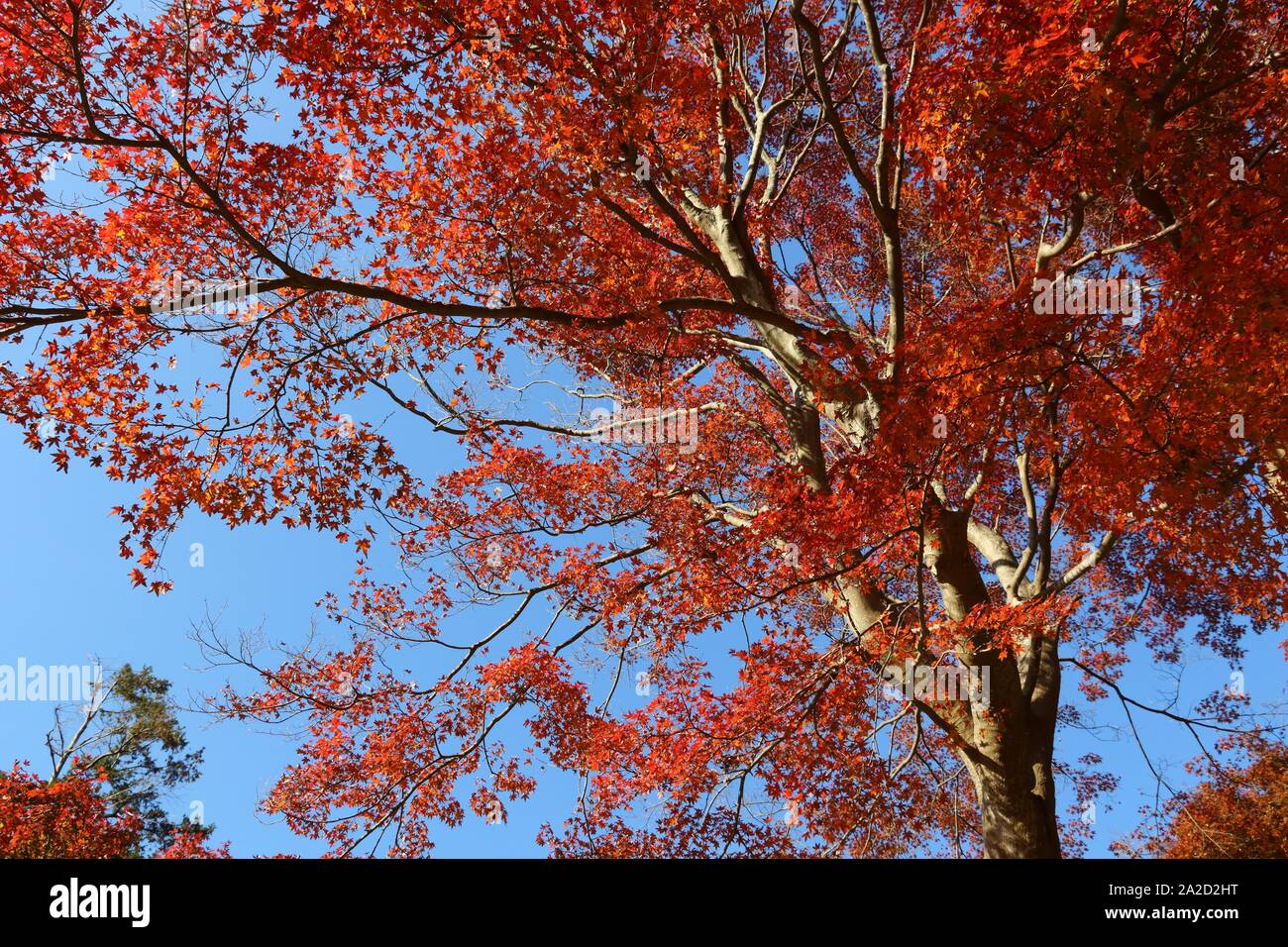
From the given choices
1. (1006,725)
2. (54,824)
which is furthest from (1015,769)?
(54,824)

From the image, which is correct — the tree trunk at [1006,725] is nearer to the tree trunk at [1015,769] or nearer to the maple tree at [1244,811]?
the tree trunk at [1015,769]

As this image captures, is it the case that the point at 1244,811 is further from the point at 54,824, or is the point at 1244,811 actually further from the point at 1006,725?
the point at 54,824

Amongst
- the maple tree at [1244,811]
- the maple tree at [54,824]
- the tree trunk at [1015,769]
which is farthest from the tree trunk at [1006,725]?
the maple tree at [54,824]

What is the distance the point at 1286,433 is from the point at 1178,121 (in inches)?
158

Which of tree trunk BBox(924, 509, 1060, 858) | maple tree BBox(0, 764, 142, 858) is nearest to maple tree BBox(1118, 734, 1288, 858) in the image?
tree trunk BBox(924, 509, 1060, 858)

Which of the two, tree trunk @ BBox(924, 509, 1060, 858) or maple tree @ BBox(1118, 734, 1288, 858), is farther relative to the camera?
maple tree @ BBox(1118, 734, 1288, 858)

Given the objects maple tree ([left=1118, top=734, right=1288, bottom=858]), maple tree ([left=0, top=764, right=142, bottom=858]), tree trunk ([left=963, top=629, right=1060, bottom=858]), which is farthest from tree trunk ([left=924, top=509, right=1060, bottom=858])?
maple tree ([left=0, top=764, right=142, bottom=858])

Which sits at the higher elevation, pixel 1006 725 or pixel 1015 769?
pixel 1006 725

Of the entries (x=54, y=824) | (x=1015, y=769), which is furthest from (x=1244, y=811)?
(x=54, y=824)

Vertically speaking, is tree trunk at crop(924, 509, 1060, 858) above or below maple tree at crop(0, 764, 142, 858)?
above

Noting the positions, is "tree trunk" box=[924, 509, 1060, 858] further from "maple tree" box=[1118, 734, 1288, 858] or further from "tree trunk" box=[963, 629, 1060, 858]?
"maple tree" box=[1118, 734, 1288, 858]

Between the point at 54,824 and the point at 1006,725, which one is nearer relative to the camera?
the point at 1006,725

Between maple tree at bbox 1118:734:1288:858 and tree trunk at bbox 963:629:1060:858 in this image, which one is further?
maple tree at bbox 1118:734:1288:858
